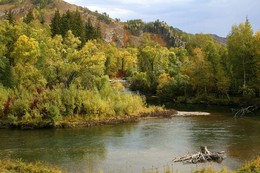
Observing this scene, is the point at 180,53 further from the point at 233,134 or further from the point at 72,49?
the point at 233,134

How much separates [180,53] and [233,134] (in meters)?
89.6

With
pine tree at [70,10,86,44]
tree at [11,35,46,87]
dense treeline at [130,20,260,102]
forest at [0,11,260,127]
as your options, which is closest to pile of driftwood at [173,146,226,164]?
forest at [0,11,260,127]

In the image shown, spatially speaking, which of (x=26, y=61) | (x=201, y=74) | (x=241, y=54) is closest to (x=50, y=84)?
(x=26, y=61)

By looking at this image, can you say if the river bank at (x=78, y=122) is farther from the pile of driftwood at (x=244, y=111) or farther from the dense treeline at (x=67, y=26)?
the dense treeline at (x=67, y=26)

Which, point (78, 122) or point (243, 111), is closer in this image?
point (78, 122)

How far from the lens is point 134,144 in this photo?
39.6 metres

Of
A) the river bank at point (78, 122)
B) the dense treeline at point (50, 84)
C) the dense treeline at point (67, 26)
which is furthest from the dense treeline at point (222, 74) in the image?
the dense treeline at point (67, 26)

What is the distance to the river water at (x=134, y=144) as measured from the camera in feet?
103

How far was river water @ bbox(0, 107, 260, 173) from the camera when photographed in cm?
3140

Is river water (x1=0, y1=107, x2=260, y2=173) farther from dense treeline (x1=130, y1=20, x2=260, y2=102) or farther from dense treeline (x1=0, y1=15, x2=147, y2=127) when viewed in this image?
dense treeline (x1=130, y1=20, x2=260, y2=102)

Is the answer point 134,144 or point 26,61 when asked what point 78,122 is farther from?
point 26,61

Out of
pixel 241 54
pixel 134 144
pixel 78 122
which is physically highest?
pixel 241 54

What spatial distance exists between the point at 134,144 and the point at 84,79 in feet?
82.2

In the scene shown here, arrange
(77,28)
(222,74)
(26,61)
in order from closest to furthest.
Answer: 1. (26,61)
2. (222,74)
3. (77,28)
